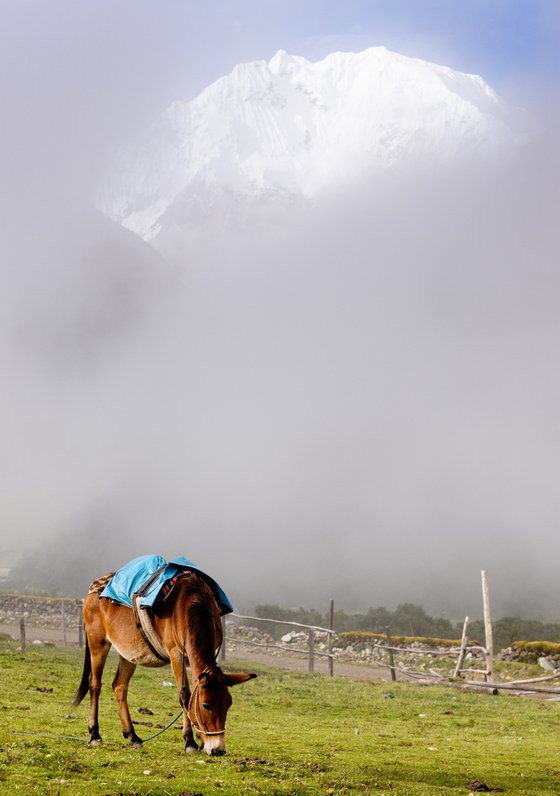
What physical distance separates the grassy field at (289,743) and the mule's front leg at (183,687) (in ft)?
1.02

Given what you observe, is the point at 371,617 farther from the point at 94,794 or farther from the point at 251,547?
the point at 94,794

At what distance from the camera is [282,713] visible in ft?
57.4

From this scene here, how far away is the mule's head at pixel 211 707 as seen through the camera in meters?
7.05

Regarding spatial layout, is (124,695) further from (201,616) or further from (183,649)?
(201,616)

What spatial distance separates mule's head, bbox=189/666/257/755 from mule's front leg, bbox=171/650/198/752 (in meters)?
0.27

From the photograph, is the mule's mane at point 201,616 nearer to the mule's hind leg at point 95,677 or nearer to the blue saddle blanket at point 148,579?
the blue saddle blanket at point 148,579

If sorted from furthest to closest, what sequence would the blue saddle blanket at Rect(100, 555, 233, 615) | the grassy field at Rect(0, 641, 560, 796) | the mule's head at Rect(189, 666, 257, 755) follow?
the blue saddle blanket at Rect(100, 555, 233, 615), the grassy field at Rect(0, 641, 560, 796), the mule's head at Rect(189, 666, 257, 755)

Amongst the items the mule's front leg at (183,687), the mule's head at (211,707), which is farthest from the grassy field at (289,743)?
the mule's head at (211,707)

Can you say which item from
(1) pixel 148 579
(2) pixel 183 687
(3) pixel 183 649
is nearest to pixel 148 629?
(1) pixel 148 579

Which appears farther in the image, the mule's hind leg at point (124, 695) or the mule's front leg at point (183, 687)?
the mule's hind leg at point (124, 695)

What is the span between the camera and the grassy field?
7598 millimetres

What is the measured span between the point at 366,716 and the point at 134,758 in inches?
436

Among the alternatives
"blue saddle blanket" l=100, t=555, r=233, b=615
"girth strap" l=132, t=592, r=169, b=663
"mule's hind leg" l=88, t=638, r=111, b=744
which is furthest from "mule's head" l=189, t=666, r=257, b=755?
"mule's hind leg" l=88, t=638, r=111, b=744

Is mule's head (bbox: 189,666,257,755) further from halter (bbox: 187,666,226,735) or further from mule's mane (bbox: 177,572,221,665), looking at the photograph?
mule's mane (bbox: 177,572,221,665)
